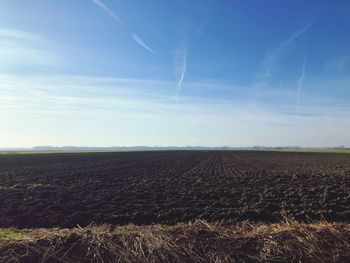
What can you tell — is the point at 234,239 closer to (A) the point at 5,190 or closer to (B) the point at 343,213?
(B) the point at 343,213

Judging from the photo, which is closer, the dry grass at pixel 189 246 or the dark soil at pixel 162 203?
the dry grass at pixel 189 246

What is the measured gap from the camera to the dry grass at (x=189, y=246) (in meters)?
4.79

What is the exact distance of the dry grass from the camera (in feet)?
15.7

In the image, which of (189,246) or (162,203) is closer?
(189,246)

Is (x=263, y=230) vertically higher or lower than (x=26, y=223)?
higher

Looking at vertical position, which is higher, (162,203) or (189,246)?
(189,246)

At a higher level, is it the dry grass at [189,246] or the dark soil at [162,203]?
the dry grass at [189,246]

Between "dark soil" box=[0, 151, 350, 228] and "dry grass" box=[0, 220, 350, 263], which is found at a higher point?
"dry grass" box=[0, 220, 350, 263]

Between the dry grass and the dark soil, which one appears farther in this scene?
the dark soil

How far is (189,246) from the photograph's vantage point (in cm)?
497

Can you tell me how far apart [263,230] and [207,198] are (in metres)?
11.9

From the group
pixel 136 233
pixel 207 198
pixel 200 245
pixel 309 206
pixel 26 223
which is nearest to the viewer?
pixel 200 245

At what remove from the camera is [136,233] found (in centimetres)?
545

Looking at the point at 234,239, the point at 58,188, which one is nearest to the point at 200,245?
the point at 234,239
